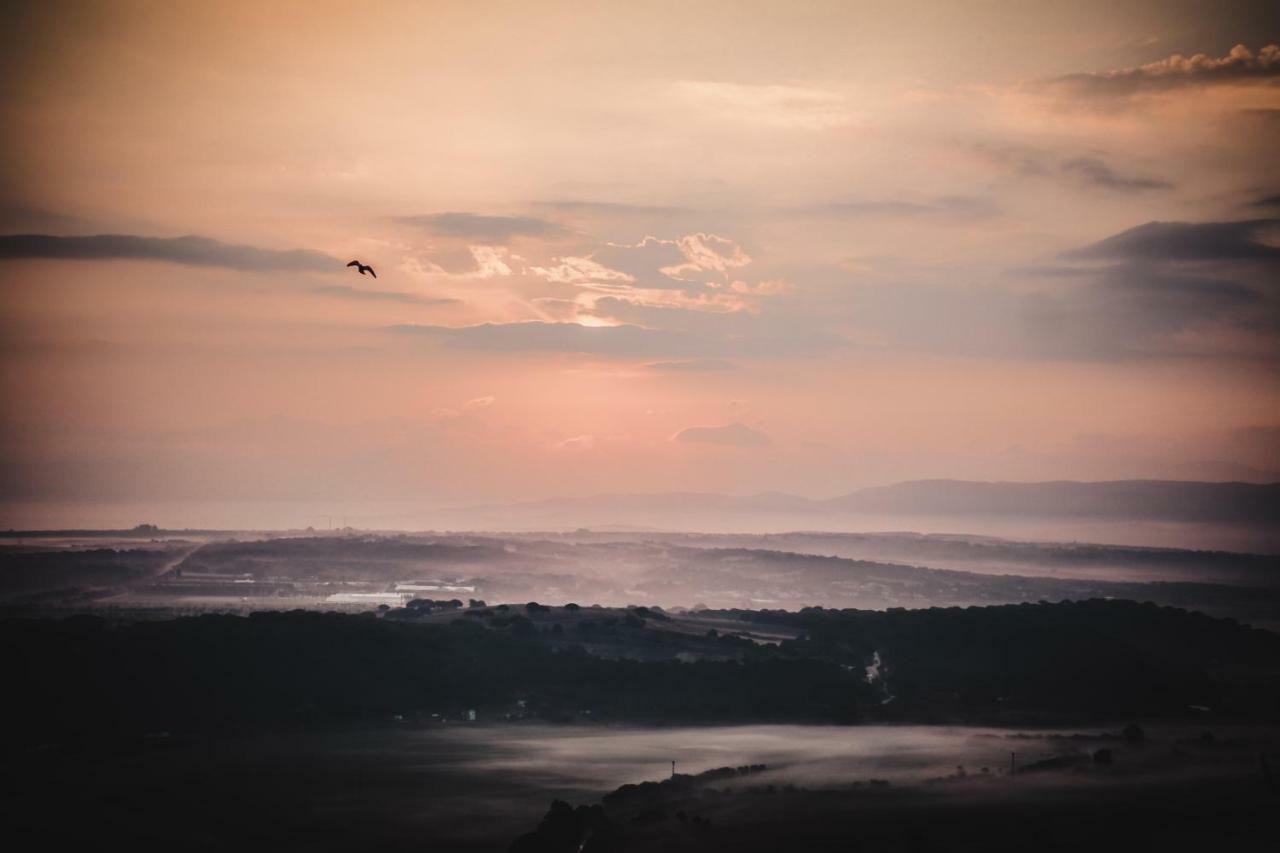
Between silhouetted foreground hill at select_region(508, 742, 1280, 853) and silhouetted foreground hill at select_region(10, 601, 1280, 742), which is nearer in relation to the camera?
silhouetted foreground hill at select_region(508, 742, 1280, 853)

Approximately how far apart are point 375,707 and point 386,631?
15827 millimetres

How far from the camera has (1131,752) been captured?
95125 millimetres

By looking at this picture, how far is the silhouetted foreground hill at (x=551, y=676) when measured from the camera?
11519 cm

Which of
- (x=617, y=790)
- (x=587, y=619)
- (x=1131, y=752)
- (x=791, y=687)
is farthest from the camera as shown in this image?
(x=587, y=619)

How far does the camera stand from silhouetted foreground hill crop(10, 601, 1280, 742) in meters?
115

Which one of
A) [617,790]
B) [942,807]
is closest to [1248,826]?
[942,807]

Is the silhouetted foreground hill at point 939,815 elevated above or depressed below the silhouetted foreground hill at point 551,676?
below

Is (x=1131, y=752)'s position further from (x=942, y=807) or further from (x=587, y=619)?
(x=587, y=619)

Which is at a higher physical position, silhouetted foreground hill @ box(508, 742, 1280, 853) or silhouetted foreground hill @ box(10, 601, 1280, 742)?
silhouetted foreground hill @ box(10, 601, 1280, 742)

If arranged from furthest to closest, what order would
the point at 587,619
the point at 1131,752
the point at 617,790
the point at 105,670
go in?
1. the point at 587,619
2. the point at 105,670
3. the point at 1131,752
4. the point at 617,790

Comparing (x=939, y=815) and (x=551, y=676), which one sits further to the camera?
(x=551, y=676)

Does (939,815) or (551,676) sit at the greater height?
(551,676)

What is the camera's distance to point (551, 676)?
129 m

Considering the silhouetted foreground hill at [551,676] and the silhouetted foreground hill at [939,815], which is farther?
the silhouetted foreground hill at [551,676]
